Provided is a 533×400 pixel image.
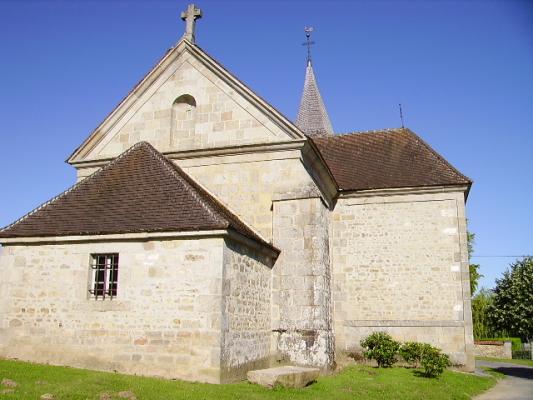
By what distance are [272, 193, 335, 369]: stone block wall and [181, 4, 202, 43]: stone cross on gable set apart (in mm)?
6244

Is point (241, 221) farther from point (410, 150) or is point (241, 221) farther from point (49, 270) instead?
point (410, 150)

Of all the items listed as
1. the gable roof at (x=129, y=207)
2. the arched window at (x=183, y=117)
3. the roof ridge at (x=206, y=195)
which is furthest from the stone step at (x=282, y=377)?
the arched window at (x=183, y=117)

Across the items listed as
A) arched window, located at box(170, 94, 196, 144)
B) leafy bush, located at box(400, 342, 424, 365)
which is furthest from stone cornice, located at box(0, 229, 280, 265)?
leafy bush, located at box(400, 342, 424, 365)

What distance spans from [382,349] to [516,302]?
10.2 metres

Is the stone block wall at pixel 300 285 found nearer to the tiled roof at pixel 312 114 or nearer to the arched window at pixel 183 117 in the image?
the arched window at pixel 183 117

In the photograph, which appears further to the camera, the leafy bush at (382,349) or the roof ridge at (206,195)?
the leafy bush at (382,349)

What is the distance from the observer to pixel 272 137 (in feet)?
45.5

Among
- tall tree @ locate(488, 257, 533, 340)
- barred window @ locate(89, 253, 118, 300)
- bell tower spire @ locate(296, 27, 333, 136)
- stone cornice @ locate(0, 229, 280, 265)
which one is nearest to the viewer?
stone cornice @ locate(0, 229, 280, 265)

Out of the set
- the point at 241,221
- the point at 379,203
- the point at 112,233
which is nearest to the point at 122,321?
the point at 112,233

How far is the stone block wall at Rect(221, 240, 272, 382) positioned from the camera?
34.0 ft

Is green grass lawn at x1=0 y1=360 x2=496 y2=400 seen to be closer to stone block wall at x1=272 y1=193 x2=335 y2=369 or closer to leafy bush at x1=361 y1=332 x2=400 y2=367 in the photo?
stone block wall at x1=272 y1=193 x2=335 y2=369

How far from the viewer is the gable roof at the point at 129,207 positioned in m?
10.7

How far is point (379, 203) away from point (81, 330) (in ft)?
35.8

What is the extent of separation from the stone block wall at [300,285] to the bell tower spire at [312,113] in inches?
600
